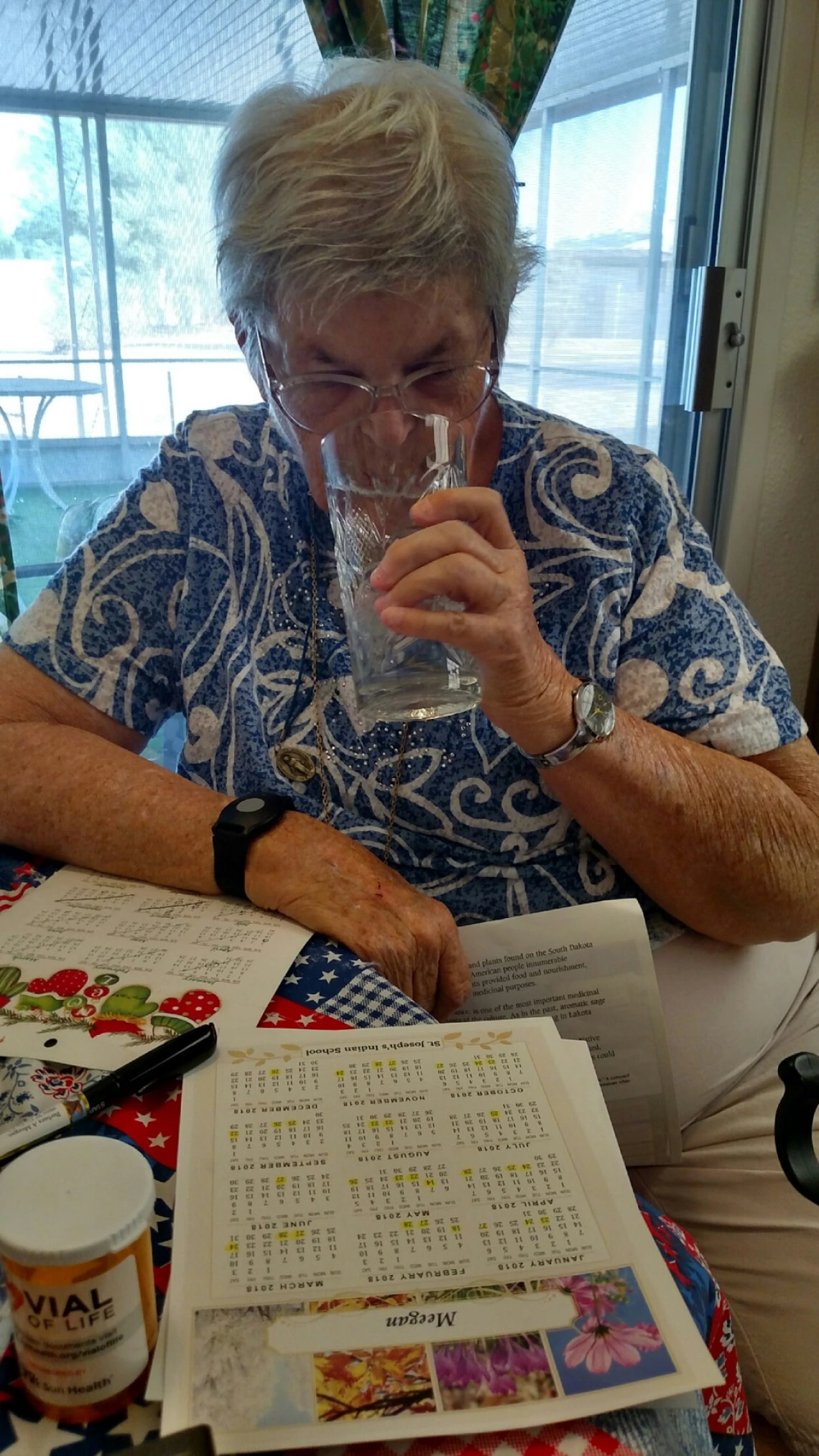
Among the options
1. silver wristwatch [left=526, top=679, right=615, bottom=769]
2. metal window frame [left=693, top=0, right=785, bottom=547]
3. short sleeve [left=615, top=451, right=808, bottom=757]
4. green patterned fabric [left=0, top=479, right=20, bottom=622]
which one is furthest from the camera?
metal window frame [left=693, top=0, right=785, bottom=547]

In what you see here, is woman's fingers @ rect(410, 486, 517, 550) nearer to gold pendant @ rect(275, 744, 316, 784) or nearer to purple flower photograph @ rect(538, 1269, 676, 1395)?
gold pendant @ rect(275, 744, 316, 784)

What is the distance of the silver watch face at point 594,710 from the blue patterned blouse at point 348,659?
14cm

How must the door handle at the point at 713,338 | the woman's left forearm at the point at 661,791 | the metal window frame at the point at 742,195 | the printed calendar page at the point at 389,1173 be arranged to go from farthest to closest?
the door handle at the point at 713,338 < the metal window frame at the point at 742,195 < the woman's left forearm at the point at 661,791 < the printed calendar page at the point at 389,1173

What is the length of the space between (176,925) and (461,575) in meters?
0.41

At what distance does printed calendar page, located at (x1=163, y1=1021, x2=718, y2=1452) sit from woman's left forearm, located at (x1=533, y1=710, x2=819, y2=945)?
0.38 metres

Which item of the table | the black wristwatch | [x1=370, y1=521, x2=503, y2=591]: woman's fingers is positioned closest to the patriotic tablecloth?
the black wristwatch

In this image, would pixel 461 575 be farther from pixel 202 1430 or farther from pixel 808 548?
pixel 808 548

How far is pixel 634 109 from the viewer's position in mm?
2240

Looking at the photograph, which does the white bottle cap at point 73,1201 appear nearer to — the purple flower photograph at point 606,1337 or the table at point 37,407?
the purple flower photograph at point 606,1337

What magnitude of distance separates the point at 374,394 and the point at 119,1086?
715 mm

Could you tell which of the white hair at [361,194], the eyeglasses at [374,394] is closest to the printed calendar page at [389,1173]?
the eyeglasses at [374,394]

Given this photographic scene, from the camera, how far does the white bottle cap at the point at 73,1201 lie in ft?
1.39

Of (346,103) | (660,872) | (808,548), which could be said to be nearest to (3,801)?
(660,872)

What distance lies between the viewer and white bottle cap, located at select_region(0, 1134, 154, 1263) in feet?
1.39
